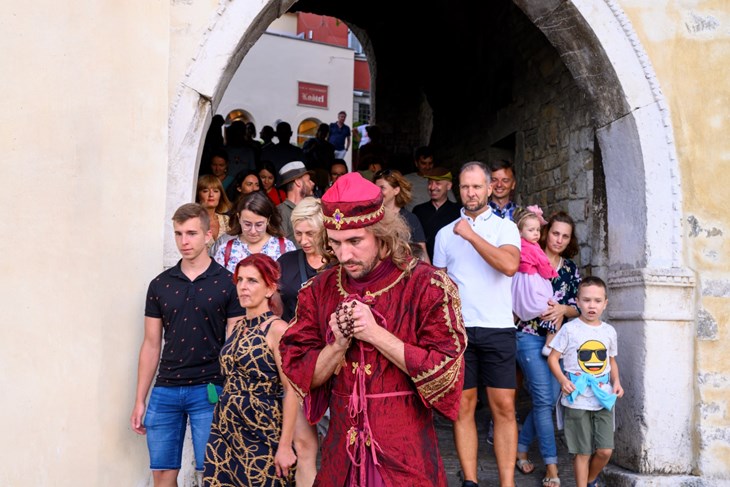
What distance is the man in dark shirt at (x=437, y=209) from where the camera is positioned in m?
5.81

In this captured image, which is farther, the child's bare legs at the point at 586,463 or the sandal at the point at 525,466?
the sandal at the point at 525,466

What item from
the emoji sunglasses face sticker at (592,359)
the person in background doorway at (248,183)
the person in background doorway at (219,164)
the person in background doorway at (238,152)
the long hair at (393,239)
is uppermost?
the person in background doorway at (238,152)

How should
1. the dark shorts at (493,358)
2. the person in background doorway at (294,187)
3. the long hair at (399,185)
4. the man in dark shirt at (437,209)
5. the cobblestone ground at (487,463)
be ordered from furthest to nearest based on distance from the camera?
the man in dark shirt at (437,209)
the person in background doorway at (294,187)
the long hair at (399,185)
the cobblestone ground at (487,463)
the dark shorts at (493,358)

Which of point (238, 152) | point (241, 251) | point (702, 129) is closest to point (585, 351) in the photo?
point (702, 129)

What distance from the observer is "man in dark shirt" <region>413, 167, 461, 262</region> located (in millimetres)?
5812

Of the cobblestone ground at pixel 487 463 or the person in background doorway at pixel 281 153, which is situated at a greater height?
the person in background doorway at pixel 281 153

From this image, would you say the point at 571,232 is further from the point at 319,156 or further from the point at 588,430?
the point at 319,156

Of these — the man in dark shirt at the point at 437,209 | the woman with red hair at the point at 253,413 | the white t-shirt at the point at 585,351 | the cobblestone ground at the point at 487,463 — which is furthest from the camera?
the man in dark shirt at the point at 437,209

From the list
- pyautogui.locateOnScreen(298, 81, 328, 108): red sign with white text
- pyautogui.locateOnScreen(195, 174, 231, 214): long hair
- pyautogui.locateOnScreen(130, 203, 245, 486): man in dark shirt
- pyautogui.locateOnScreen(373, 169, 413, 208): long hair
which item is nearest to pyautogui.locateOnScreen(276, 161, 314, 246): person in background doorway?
pyautogui.locateOnScreen(195, 174, 231, 214): long hair

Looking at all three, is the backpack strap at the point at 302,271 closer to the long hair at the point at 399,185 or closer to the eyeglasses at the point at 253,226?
the eyeglasses at the point at 253,226

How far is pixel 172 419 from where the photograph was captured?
12.2 feet

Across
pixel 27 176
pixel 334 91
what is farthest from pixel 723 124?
pixel 334 91

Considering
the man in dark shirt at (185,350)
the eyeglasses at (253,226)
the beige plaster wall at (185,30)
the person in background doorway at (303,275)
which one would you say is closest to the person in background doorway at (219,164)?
the eyeglasses at (253,226)

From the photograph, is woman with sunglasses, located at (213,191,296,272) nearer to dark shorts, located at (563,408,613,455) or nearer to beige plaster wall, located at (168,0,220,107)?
beige plaster wall, located at (168,0,220,107)
